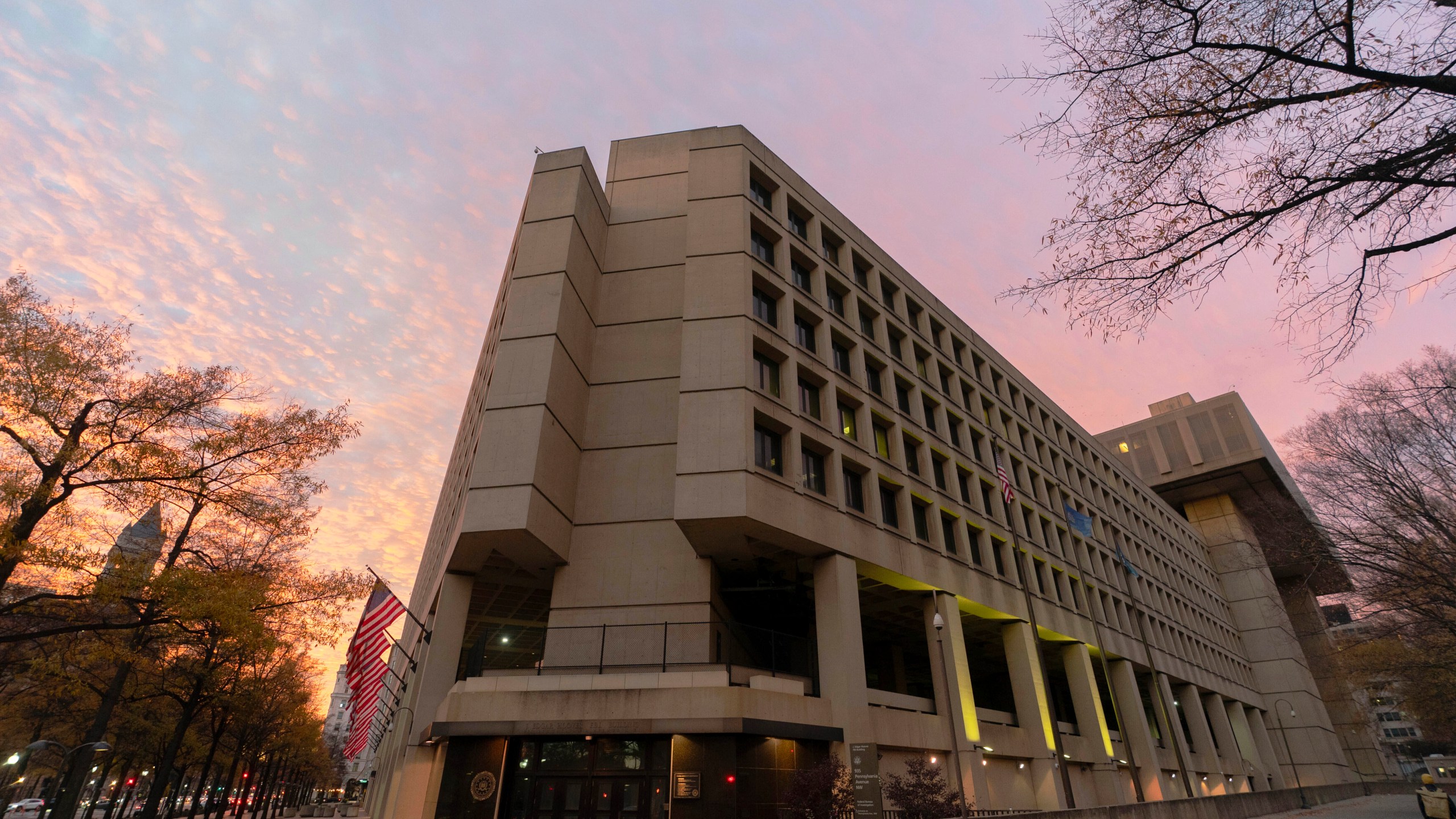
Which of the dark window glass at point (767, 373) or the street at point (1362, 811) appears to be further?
the street at point (1362, 811)

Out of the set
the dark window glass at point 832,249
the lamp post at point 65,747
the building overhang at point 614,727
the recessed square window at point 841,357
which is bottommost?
the lamp post at point 65,747

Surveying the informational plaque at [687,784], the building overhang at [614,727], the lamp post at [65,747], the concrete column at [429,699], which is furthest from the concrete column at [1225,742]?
the lamp post at [65,747]

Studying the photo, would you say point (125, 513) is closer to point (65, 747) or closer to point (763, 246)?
point (65, 747)

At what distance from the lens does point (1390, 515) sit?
22.3m

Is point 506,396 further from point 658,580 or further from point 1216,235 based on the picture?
point 1216,235

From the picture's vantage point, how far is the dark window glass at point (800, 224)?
32.5 metres

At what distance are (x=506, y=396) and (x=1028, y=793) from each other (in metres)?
27.3

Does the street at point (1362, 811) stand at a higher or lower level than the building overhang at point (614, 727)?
lower

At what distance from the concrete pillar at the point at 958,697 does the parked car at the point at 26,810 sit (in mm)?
62693

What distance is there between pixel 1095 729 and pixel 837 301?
995 inches

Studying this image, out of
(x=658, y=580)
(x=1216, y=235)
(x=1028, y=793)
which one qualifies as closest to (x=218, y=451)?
(x=658, y=580)

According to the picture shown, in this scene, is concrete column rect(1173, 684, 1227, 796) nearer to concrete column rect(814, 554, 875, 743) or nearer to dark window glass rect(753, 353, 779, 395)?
concrete column rect(814, 554, 875, 743)

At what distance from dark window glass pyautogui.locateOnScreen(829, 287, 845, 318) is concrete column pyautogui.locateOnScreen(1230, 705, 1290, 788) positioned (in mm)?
57809

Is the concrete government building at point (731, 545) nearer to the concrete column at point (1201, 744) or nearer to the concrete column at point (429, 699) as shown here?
the concrete column at point (429, 699)
